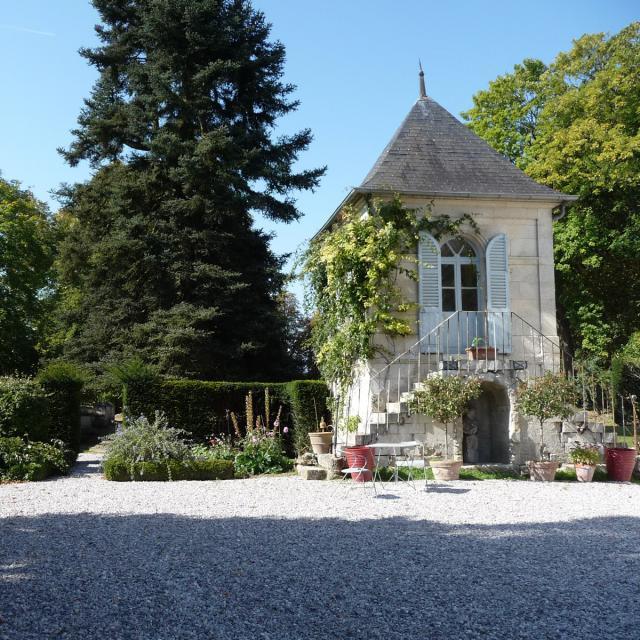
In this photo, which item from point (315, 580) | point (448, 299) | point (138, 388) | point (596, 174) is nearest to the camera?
point (315, 580)

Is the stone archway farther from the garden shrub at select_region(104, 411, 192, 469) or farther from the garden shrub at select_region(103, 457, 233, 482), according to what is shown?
the garden shrub at select_region(104, 411, 192, 469)

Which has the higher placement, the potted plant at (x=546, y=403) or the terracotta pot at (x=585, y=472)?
the potted plant at (x=546, y=403)

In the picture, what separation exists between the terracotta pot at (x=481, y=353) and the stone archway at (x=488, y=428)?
0.51 metres

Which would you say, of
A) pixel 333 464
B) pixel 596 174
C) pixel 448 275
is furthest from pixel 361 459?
pixel 596 174

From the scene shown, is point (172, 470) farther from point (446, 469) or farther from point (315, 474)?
point (446, 469)

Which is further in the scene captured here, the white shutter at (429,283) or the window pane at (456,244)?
the window pane at (456,244)

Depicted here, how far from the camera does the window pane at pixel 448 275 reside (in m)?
12.4

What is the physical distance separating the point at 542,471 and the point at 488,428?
205 cm

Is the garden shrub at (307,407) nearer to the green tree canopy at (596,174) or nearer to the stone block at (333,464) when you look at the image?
the stone block at (333,464)

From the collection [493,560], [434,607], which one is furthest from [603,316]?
[434,607]

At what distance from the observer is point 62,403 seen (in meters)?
11.9

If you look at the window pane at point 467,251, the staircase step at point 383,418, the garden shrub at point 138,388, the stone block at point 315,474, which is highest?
the window pane at point 467,251

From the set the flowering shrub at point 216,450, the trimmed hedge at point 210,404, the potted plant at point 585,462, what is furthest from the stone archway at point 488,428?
the flowering shrub at point 216,450

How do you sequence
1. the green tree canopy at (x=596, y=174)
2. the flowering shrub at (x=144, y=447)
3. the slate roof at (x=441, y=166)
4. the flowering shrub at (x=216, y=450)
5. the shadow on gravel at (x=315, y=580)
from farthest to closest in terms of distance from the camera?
1. the green tree canopy at (x=596, y=174)
2. the slate roof at (x=441, y=166)
3. the flowering shrub at (x=216, y=450)
4. the flowering shrub at (x=144, y=447)
5. the shadow on gravel at (x=315, y=580)
